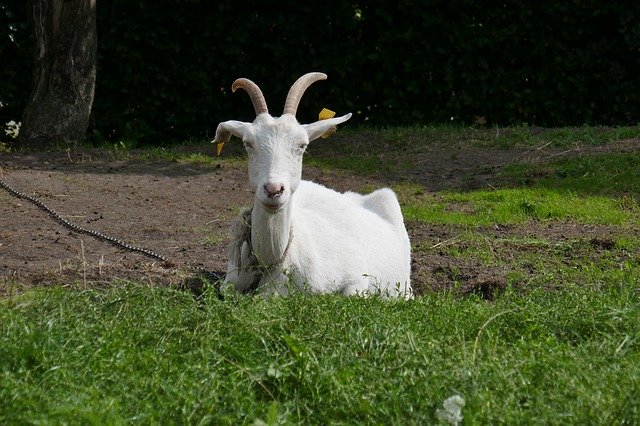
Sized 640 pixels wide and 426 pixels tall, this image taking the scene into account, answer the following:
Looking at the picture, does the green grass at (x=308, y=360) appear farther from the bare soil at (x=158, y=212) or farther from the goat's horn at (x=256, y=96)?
the goat's horn at (x=256, y=96)

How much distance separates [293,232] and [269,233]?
0.33m

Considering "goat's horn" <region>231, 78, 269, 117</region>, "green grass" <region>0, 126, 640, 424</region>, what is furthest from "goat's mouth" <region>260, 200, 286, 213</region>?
"goat's horn" <region>231, 78, 269, 117</region>

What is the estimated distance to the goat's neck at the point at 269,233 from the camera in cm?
666

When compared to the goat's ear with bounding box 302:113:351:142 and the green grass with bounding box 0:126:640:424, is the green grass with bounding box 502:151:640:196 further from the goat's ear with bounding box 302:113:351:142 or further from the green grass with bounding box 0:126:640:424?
the goat's ear with bounding box 302:113:351:142

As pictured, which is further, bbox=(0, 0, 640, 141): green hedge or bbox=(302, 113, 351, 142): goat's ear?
bbox=(0, 0, 640, 141): green hedge

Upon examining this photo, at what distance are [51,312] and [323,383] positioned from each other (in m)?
1.68

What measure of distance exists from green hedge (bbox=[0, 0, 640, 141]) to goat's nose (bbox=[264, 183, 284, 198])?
7629mm

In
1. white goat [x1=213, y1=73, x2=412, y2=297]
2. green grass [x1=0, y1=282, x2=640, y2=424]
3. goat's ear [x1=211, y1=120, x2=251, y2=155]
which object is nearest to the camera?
green grass [x1=0, y1=282, x2=640, y2=424]

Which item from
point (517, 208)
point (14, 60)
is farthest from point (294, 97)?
point (14, 60)

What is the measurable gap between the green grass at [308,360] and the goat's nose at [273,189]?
2.73ft

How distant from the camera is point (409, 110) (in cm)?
1418

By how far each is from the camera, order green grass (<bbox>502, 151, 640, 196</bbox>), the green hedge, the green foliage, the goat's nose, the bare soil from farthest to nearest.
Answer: the green hedge < the green foliage < green grass (<bbox>502, 151, 640, 196</bbox>) < the bare soil < the goat's nose

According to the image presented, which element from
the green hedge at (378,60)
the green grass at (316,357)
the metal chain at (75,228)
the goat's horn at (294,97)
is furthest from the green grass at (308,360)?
the green hedge at (378,60)

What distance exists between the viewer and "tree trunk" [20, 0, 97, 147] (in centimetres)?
1225
